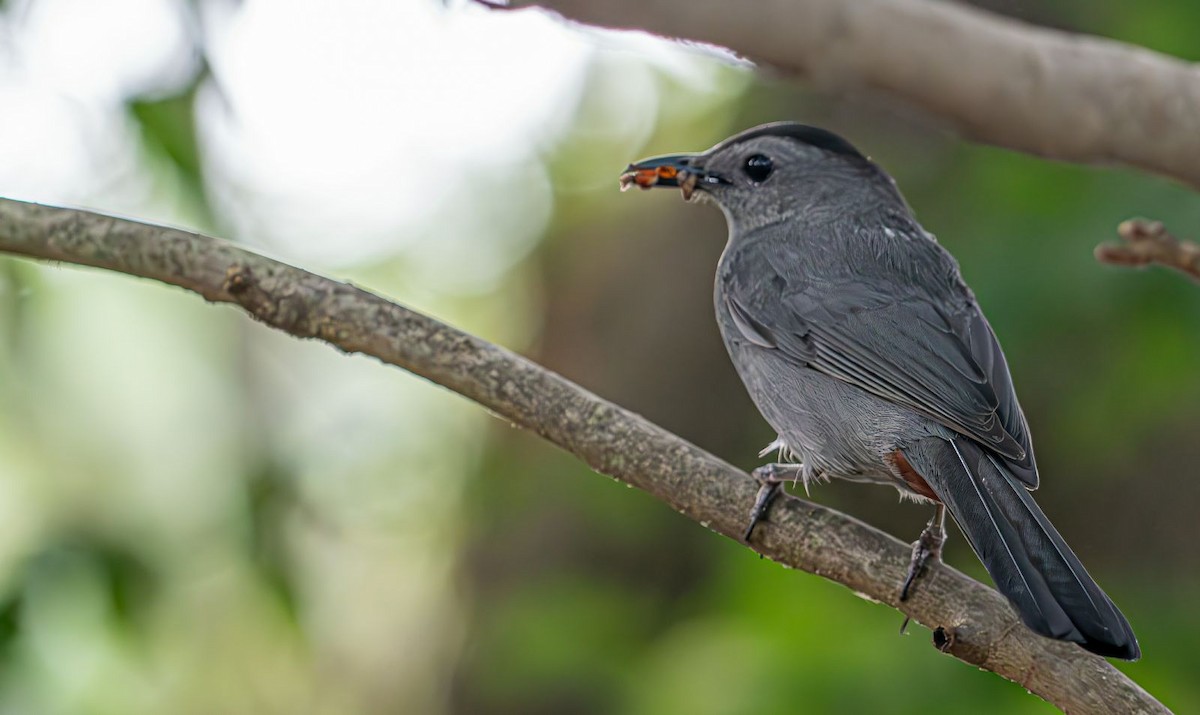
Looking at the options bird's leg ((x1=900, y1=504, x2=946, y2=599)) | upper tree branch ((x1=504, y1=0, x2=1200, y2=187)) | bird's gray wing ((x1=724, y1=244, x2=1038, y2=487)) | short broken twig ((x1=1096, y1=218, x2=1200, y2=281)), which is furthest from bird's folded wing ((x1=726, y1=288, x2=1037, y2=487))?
upper tree branch ((x1=504, y1=0, x2=1200, y2=187))

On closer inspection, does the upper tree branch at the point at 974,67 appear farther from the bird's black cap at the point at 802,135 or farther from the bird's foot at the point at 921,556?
the bird's black cap at the point at 802,135

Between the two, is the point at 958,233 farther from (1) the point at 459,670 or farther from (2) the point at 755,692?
(1) the point at 459,670

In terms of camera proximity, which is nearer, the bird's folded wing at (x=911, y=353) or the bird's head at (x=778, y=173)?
the bird's folded wing at (x=911, y=353)

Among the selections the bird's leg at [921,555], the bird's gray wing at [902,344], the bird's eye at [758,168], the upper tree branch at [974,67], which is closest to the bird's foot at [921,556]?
the bird's leg at [921,555]

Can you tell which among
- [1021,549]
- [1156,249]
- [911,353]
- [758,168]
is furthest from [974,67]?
[758,168]

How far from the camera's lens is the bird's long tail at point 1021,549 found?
214cm

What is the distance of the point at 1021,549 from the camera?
2391 millimetres

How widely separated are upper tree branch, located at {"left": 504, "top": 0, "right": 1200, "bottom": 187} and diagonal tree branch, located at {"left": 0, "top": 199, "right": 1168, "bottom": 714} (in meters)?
0.92

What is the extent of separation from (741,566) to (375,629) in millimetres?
4202

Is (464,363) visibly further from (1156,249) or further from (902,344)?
(1156,249)

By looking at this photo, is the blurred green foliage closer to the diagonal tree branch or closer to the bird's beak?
the diagonal tree branch

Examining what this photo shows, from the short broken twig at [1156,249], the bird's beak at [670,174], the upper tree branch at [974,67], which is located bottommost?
the bird's beak at [670,174]

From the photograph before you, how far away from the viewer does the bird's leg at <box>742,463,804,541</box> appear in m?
2.68

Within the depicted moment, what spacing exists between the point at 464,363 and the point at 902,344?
122cm
